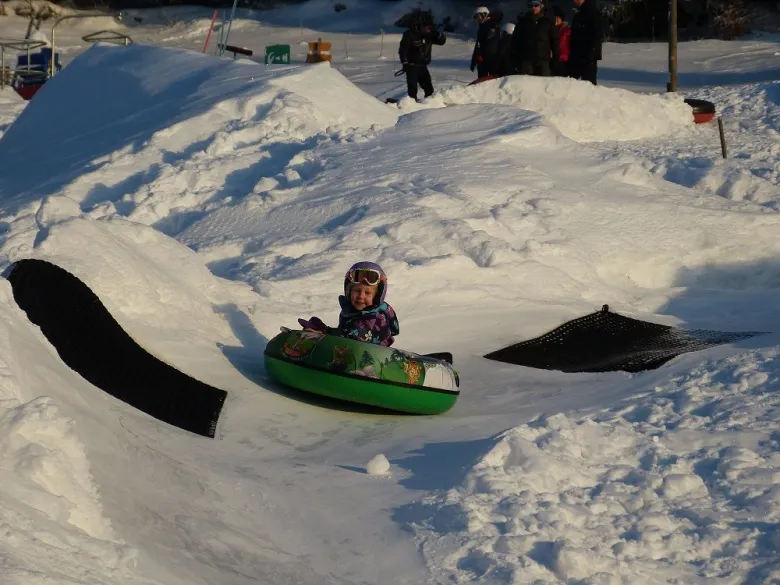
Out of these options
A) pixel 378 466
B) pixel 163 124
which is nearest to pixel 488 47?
pixel 163 124

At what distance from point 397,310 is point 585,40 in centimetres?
811

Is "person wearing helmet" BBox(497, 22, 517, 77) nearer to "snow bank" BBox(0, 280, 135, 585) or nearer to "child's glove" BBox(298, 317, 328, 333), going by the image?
"child's glove" BBox(298, 317, 328, 333)

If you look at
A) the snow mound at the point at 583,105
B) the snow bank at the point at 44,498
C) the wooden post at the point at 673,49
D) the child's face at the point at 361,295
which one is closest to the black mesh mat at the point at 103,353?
the child's face at the point at 361,295

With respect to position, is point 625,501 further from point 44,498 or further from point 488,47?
point 488,47

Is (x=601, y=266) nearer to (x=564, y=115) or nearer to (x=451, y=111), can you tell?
(x=451, y=111)

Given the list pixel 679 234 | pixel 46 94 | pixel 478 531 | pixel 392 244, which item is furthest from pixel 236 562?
pixel 46 94

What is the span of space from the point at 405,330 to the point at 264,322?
115cm

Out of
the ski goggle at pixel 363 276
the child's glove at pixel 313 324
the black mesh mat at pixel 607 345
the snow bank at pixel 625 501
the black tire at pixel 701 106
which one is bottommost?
the black mesh mat at pixel 607 345

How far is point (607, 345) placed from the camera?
32.0 feet

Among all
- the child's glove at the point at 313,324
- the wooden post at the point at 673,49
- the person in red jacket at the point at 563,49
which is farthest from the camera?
the wooden post at the point at 673,49

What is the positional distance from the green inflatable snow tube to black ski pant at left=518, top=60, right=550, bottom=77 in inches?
390

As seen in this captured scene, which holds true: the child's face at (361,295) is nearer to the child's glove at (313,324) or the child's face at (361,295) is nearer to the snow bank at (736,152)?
the child's glove at (313,324)

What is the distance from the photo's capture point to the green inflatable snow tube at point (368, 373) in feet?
25.7

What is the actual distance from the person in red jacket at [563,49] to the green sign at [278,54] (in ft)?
20.0
